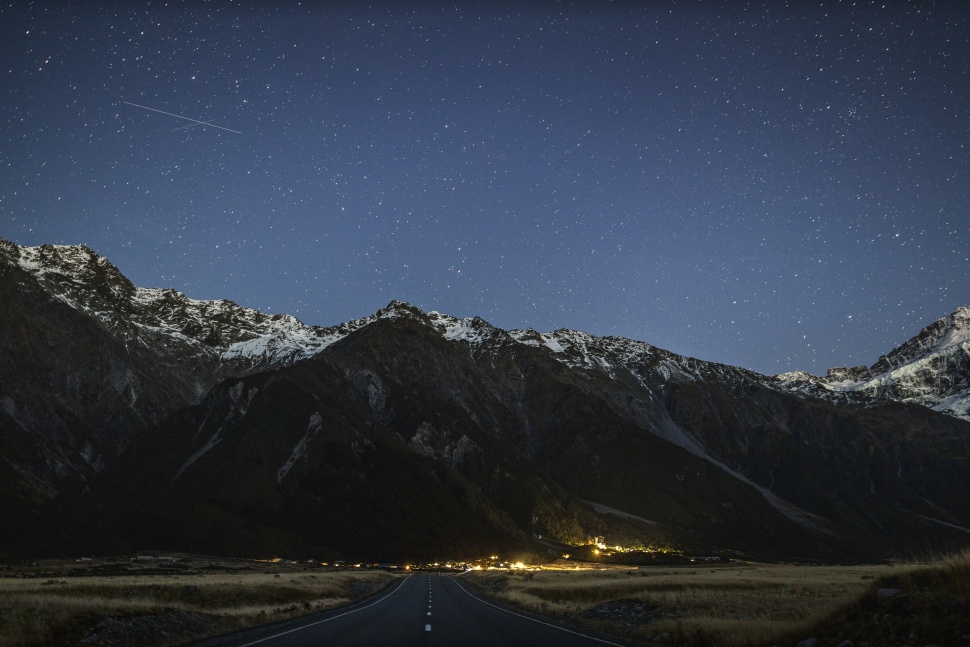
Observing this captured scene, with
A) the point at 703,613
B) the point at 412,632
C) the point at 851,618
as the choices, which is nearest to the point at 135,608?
the point at 412,632

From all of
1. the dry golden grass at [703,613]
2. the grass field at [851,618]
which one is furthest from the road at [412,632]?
the grass field at [851,618]

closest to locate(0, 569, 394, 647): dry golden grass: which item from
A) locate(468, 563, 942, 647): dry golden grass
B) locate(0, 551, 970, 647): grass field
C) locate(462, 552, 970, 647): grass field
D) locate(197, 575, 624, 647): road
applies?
locate(0, 551, 970, 647): grass field

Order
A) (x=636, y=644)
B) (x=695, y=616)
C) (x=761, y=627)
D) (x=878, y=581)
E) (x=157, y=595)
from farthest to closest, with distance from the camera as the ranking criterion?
(x=157, y=595)
(x=695, y=616)
(x=636, y=644)
(x=761, y=627)
(x=878, y=581)

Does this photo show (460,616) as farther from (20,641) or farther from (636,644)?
(20,641)

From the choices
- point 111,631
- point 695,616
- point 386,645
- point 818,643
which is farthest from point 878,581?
point 111,631

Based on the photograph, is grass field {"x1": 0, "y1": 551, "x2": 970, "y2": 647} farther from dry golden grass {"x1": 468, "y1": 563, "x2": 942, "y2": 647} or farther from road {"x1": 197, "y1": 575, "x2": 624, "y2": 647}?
road {"x1": 197, "y1": 575, "x2": 624, "y2": 647}

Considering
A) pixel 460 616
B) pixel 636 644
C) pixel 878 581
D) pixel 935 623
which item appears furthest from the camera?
pixel 460 616

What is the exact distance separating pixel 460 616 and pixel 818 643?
19.1m

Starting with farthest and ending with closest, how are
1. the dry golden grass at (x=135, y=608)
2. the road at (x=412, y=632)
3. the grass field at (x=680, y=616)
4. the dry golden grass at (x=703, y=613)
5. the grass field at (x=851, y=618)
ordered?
the road at (x=412, y=632), the dry golden grass at (x=135, y=608), the dry golden grass at (x=703, y=613), the grass field at (x=680, y=616), the grass field at (x=851, y=618)

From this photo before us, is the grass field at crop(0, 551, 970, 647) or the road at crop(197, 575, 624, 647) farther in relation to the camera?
the road at crop(197, 575, 624, 647)

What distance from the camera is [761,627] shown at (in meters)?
20.6

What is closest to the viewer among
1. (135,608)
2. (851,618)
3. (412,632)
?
(851,618)

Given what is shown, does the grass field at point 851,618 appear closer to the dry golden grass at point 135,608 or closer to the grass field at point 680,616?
the grass field at point 680,616

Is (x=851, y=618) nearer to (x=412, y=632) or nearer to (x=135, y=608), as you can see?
(x=412, y=632)
